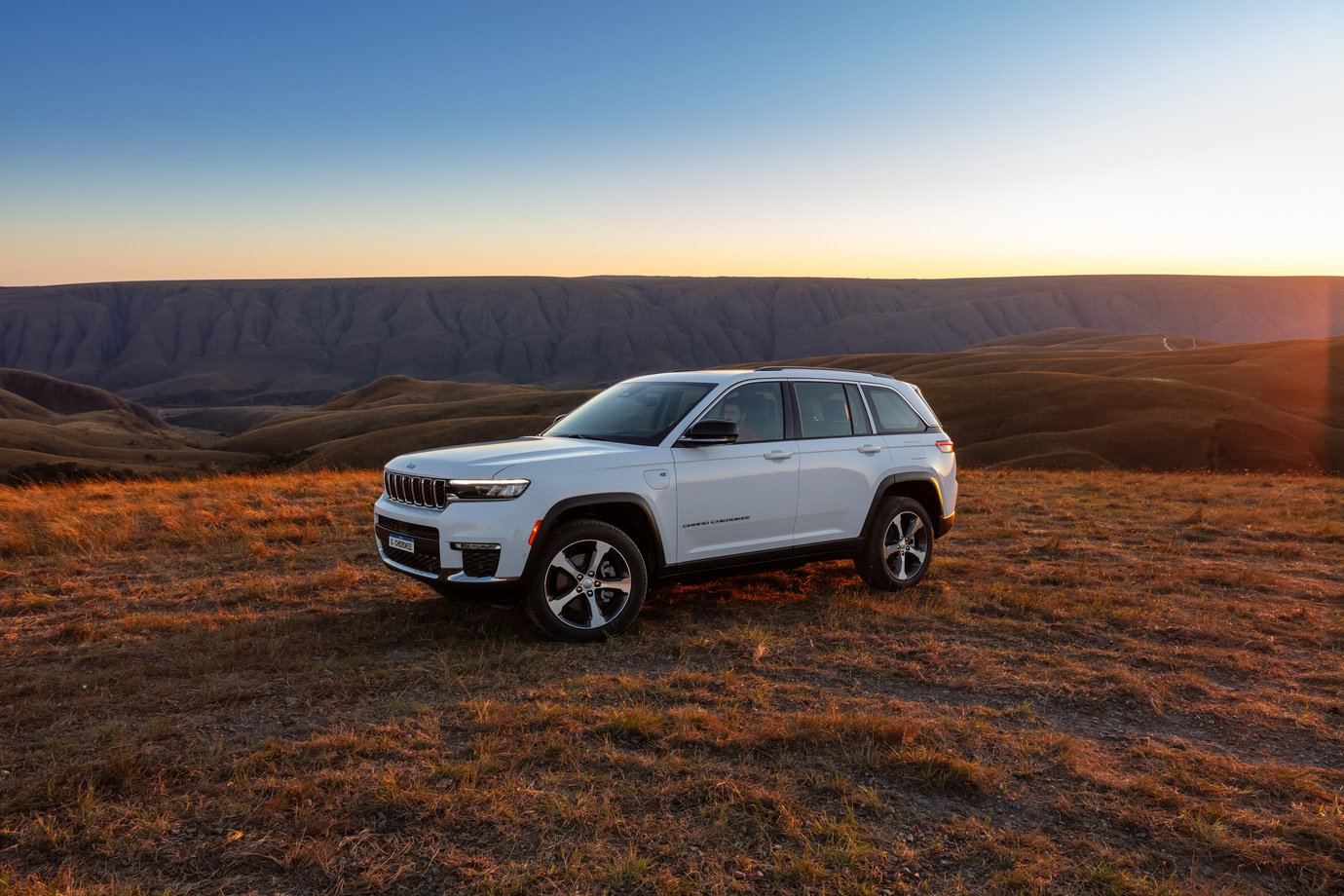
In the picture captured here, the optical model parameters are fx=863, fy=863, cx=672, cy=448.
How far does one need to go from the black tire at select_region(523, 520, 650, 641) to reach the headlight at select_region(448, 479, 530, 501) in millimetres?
422

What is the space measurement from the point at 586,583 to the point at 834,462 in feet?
8.16

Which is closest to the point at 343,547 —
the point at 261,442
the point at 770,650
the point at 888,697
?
the point at 770,650

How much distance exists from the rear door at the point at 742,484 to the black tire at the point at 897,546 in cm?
112

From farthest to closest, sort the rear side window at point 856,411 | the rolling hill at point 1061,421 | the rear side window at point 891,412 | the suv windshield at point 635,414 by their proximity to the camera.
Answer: the rolling hill at point 1061,421 < the rear side window at point 891,412 < the rear side window at point 856,411 < the suv windshield at point 635,414

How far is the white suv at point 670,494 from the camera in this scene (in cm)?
600

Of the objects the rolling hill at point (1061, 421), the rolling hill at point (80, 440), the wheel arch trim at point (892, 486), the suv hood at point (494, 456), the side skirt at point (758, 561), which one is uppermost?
the suv hood at point (494, 456)

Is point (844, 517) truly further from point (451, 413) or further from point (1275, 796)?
point (451, 413)

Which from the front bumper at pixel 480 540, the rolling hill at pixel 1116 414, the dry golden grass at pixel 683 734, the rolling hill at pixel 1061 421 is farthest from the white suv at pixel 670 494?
the rolling hill at pixel 1116 414

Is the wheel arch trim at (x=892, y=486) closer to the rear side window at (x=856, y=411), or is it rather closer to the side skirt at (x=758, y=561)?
the side skirt at (x=758, y=561)

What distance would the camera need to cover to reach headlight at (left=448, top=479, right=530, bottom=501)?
595 centimetres

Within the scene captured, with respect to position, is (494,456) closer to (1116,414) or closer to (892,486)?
(892,486)

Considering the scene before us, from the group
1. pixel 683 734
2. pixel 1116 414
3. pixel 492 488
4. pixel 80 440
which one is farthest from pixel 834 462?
pixel 80 440

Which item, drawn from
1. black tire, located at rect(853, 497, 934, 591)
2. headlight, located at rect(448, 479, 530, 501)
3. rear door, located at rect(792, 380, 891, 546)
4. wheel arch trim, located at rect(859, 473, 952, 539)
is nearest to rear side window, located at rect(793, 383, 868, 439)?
rear door, located at rect(792, 380, 891, 546)

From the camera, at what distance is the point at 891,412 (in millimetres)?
8250
